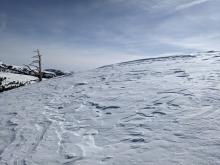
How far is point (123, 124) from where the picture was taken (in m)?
3.57

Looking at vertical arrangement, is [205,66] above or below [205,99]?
above

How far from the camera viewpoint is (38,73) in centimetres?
2484

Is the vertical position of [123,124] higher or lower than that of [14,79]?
lower

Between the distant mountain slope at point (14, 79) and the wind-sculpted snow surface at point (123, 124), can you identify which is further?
the distant mountain slope at point (14, 79)

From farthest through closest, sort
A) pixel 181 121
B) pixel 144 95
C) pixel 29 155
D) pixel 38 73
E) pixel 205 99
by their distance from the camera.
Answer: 1. pixel 38 73
2. pixel 144 95
3. pixel 205 99
4. pixel 181 121
5. pixel 29 155

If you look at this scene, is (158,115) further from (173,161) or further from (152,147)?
(173,161)

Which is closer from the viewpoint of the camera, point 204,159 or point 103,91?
point 204,159

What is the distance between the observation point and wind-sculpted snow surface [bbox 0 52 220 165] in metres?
2.65

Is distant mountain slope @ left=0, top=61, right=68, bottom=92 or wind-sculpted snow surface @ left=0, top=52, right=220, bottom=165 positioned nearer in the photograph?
wind-sculpted snow surface @ left=0, top=52, right=220, bottom=165

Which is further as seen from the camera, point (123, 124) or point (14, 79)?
point (14, 79)

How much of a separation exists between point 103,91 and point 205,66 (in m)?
2.73

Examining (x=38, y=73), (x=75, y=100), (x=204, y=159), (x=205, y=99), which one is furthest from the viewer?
(x=38, y=73)

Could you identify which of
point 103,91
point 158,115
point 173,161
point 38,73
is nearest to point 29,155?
point 173,161

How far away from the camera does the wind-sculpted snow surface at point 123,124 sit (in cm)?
265
